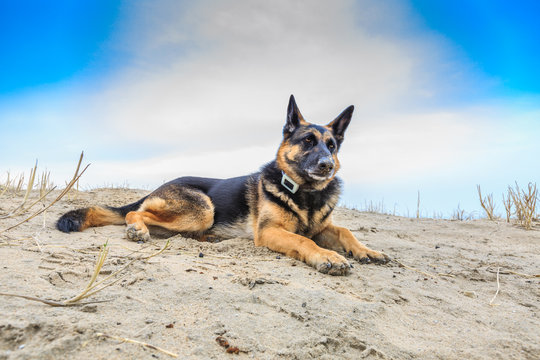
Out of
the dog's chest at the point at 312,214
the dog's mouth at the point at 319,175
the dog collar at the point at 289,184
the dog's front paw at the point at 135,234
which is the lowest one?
the dog's front paw at the point at 135,234

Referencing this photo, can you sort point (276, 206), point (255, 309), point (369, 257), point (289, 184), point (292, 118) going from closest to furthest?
1. point (255, 309)
2. point (369, 257)
3. point (276, 206)
4. point (289, 184)
5. point (292, 118)

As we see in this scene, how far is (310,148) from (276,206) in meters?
0.92

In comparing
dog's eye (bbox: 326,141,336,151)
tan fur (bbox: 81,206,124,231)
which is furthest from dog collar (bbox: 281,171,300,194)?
tan fur (bbox: 81,206,124,231)

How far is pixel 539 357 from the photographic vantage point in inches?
84.7

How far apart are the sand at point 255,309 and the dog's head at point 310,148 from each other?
1.19 meters

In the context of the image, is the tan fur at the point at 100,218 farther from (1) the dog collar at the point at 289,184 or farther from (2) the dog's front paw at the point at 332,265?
(2) the dog's front paw at the point at 332,265

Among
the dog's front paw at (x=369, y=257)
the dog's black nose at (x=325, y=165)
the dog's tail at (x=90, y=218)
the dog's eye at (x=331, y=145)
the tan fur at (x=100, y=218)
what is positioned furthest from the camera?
the tan fur at (x=100, y=218)

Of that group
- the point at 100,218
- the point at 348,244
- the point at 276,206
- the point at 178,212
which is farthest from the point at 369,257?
the point at 100,218

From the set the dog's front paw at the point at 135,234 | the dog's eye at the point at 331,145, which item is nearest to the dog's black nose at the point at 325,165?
the dog's eye at the point at 331,145

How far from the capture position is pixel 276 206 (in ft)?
15.0

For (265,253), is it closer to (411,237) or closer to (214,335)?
(214,335)

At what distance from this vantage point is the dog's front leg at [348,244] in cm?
401

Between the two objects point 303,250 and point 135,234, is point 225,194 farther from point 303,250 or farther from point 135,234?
point 303,250

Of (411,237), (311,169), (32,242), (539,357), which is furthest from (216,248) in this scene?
(411,237)
